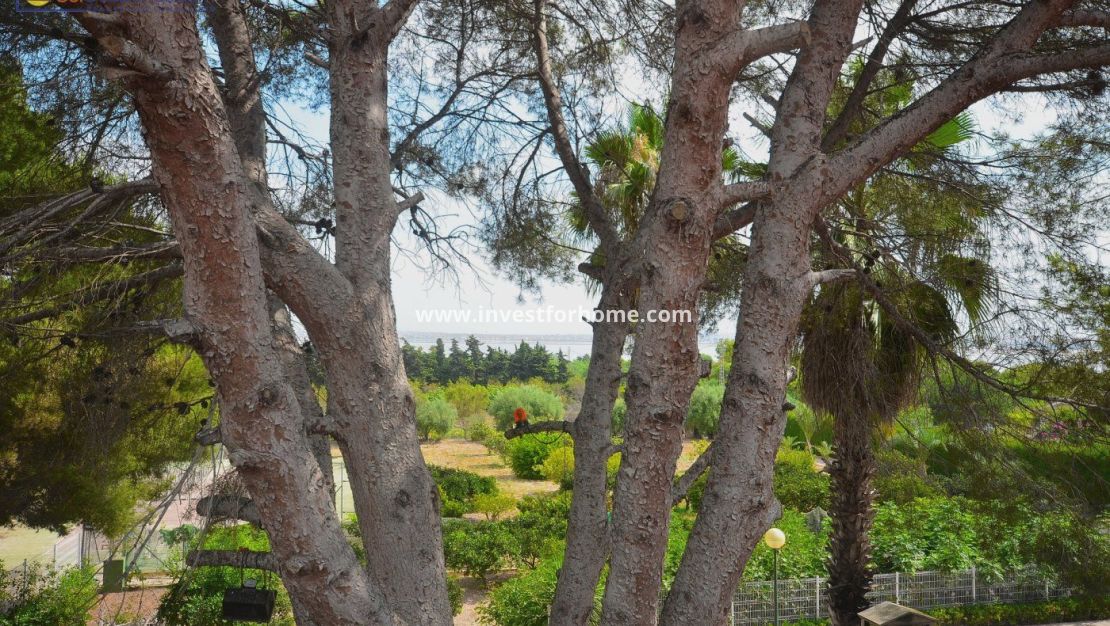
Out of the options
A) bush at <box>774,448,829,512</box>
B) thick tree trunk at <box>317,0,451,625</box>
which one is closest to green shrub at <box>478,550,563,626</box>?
thick tree trunk at <box>317,0,451,625</box>

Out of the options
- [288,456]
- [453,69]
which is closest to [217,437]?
[288,456]

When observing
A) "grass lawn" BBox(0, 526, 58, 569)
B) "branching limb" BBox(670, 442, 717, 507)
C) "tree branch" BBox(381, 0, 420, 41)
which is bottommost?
"grass lawn" BBox(0, 526, 58, 569)

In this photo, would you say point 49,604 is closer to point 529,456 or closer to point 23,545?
point 23,545

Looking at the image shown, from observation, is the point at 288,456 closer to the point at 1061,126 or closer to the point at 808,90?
the point at 808,90

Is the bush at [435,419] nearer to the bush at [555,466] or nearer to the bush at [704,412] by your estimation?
the bush at [555,466]

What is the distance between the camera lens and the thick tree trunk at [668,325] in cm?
196

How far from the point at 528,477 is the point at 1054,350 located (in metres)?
15.5

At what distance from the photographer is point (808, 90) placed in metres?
2.34

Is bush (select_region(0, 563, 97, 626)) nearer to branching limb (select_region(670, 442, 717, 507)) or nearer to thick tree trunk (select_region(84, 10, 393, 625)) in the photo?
thick tree trunk (select_region(84, 10, 393, 625))

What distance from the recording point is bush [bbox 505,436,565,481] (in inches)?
709

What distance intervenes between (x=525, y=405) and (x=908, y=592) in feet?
52.4

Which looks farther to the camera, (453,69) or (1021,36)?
(453,69)

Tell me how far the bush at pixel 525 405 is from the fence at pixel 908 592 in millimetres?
15047

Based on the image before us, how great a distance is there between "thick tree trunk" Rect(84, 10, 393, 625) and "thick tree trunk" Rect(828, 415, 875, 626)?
5.85 meters
